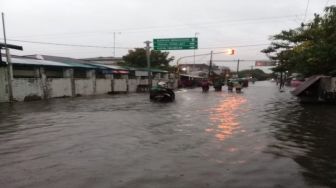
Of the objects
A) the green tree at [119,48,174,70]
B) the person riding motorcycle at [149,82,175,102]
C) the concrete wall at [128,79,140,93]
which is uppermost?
the green tree at [119,48,174,70]

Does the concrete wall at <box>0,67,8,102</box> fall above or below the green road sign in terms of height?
below

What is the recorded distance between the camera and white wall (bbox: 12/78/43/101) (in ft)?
106

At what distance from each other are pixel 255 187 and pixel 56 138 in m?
7.14

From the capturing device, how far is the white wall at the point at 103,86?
4612cm

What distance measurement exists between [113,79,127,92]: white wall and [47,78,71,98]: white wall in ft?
35.4

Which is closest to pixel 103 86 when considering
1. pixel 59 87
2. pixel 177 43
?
pixel 59 87

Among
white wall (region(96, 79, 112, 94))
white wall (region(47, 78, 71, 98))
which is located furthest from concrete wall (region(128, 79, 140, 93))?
white wall (region(47, 78, 71, 98))

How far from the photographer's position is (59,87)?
38469mm

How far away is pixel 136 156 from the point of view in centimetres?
913

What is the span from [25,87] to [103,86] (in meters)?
14.5

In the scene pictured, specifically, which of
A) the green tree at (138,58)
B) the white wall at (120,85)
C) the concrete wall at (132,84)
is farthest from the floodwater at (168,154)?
the green tree at (138,58)

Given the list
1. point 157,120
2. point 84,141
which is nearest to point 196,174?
point 84,141

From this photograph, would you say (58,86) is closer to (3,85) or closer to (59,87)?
(59,87)

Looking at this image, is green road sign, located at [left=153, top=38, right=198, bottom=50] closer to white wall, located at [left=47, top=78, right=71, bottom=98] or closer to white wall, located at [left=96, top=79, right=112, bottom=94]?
white wall, located at [left=96, top=79, right=112, bottom=94]
